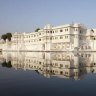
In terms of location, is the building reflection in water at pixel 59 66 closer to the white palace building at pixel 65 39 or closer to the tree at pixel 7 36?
the white palace building at pixel 65 39

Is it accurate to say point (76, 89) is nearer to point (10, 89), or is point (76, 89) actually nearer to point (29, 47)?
point (10, 89)

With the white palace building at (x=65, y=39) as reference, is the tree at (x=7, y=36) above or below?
above

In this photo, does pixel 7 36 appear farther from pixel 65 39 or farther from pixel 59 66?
pixel 59 66

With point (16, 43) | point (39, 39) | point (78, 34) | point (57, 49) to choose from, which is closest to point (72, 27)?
point (78, 34)

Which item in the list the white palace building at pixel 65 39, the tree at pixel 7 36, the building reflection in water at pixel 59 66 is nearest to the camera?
the building reflection in water at pixel 59 66

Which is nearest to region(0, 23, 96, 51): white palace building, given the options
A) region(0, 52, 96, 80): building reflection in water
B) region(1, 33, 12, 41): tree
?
region(0, 52, 96, 80): building reflection in water

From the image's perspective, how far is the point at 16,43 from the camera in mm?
85438

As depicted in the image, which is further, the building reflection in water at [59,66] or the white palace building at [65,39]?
the white palace building at [65,39]

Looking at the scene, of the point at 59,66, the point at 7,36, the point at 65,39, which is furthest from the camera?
the point at 7,36

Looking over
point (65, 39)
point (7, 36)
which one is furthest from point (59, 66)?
point (7, 36)

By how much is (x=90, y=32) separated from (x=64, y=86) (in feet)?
192

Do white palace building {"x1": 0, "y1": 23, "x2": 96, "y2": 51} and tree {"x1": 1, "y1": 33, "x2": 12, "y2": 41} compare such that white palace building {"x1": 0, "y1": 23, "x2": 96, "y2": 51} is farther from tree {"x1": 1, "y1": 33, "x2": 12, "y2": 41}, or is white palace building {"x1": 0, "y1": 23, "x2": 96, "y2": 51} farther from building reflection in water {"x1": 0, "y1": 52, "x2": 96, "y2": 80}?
tree {"x1": 1, "y1": 33, "x2": 12, "y2": 41}

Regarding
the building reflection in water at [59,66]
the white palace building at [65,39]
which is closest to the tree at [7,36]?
the white palace building at [65,39]

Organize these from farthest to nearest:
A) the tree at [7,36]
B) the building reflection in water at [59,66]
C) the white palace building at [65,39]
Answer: the tree at [7,36] < the white palace building at [65,39] < the building reflection in water at [59,66]
